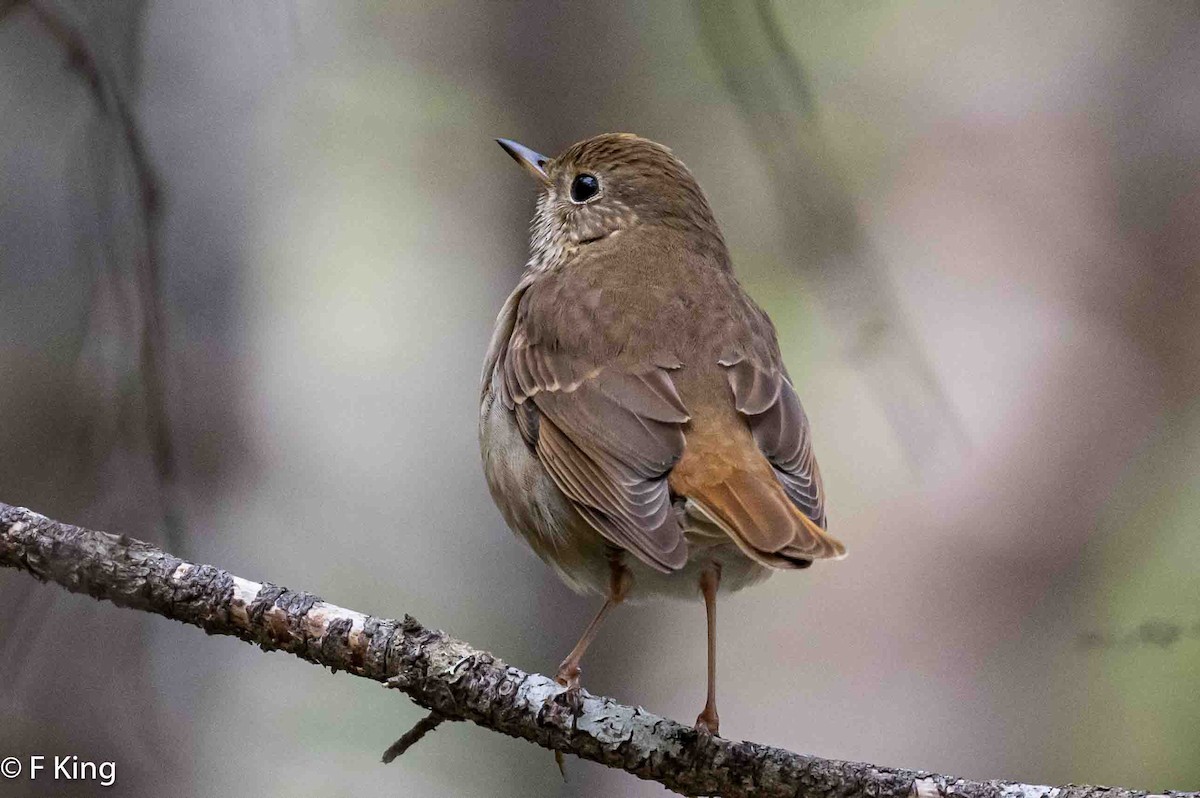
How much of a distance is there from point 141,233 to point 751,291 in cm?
447

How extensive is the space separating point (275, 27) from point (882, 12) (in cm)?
530

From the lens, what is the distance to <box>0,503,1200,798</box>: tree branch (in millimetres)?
2789

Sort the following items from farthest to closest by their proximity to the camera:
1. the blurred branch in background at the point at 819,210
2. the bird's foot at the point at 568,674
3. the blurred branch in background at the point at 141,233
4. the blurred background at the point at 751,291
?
the blurred background at the point at 751,291 < the bird's foot at the point at 568,674 < the blurred branch in background at the point at 819,210 < the blurred branch in background at the point at 141,233

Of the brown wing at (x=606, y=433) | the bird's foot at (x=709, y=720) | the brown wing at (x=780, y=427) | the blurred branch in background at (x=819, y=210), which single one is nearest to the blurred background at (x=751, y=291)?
the brown wing at (x=780, y=427)

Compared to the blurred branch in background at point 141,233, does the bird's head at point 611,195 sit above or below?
above

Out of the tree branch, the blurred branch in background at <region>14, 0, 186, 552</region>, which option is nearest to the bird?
the tree branch

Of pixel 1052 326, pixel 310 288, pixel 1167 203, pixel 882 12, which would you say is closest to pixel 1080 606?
pixel 1052 326

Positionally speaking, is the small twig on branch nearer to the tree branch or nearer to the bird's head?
the tree branch

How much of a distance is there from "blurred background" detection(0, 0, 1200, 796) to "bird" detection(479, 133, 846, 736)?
503 millimetres

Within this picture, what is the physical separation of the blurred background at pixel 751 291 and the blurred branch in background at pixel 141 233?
4.42 feet

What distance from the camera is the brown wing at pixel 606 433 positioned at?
3098mm

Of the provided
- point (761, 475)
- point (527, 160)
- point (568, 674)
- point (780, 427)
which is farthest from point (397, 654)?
point (527, 160)

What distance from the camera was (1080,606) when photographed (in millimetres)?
5883

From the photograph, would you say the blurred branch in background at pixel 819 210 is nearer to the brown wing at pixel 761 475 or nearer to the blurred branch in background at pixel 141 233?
the brown wing at pixel 761 475
